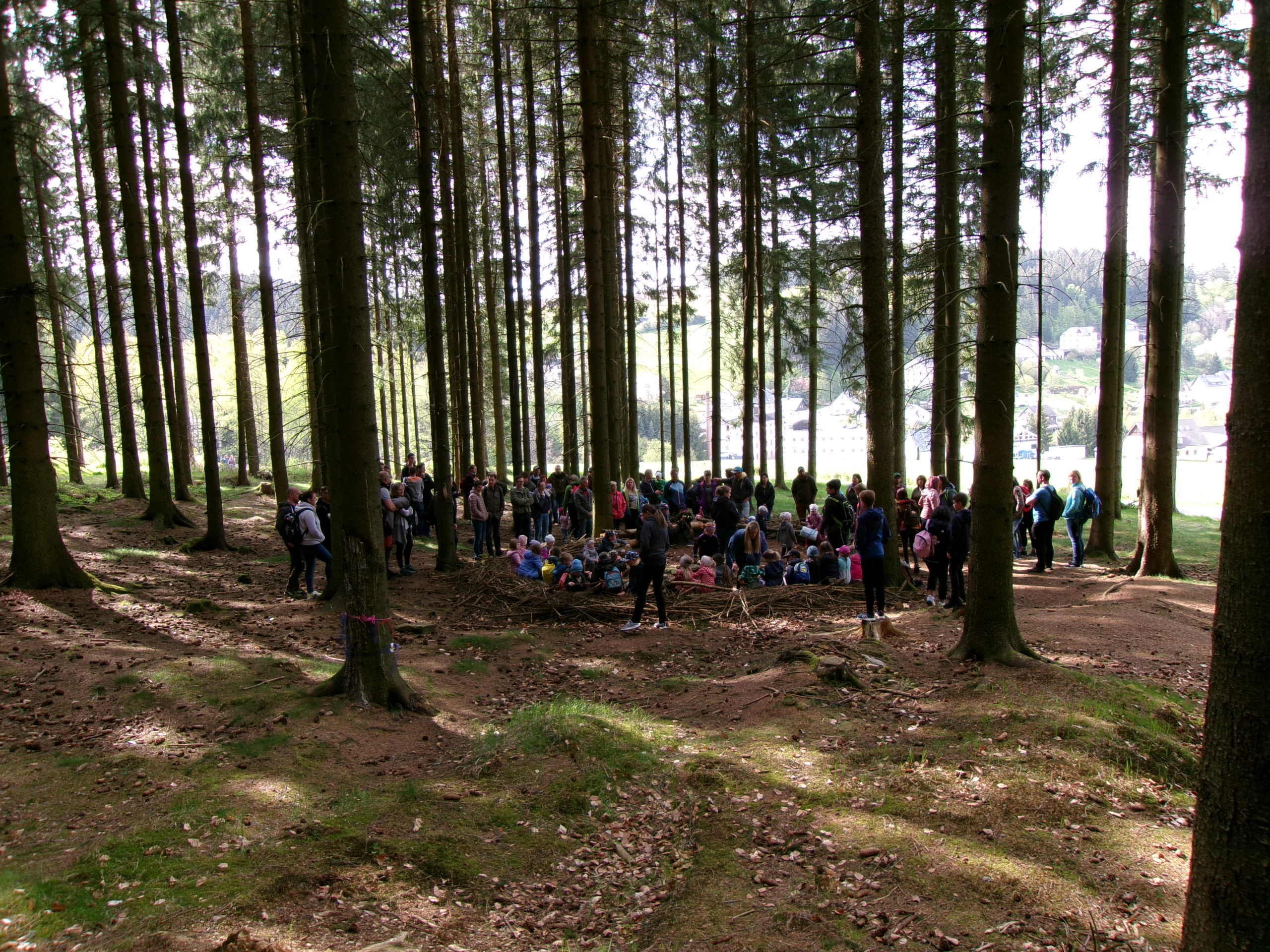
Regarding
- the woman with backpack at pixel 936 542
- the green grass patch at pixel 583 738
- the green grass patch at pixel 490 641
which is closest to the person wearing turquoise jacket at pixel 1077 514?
the woman with backpack at pixel 936 542

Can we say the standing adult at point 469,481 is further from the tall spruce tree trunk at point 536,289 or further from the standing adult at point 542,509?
the tall spruce tree trunk at point 536,289

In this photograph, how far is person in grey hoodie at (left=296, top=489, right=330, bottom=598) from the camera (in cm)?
1121

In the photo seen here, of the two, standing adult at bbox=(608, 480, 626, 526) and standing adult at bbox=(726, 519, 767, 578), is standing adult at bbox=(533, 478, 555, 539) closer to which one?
standing adult at bbox=(608, 480, 626, 526)

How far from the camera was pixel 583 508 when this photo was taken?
1780 centimetres

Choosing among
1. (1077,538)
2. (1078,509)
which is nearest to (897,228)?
(1078,509)

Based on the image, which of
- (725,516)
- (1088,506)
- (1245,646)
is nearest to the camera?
(1245,646)

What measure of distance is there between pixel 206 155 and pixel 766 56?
13244mm

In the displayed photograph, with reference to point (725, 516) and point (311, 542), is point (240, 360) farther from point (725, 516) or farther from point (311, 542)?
point (725, 516)

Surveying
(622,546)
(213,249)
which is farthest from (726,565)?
(213,249)

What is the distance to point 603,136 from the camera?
14.2m

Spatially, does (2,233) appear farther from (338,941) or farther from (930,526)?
(930,526)

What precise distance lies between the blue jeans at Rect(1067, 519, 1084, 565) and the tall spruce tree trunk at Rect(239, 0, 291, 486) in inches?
573

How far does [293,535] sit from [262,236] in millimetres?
7501

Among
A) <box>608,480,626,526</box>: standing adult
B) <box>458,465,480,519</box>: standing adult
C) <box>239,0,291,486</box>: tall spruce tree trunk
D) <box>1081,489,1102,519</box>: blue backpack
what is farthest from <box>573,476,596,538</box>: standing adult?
<box>1081,489,1102,519</box>: blue backpack
